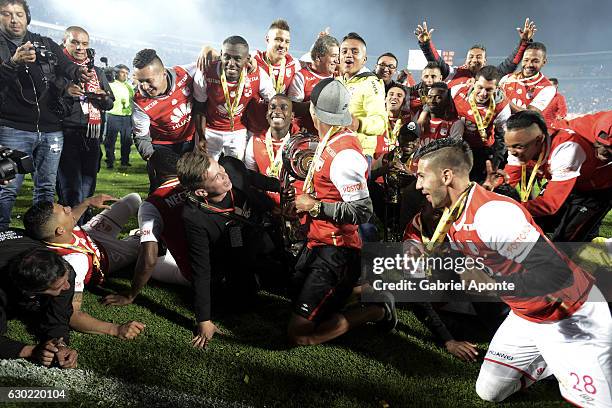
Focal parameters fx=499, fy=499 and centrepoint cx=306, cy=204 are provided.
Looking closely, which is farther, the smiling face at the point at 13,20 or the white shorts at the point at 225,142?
the white shorts at the point at 225,142

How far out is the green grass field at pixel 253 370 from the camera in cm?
280

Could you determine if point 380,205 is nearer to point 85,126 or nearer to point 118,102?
point 85,126

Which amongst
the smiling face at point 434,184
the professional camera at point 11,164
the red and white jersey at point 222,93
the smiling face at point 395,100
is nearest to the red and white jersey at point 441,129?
the smiling face at point 395,100

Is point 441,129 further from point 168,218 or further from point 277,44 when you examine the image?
point 168,218

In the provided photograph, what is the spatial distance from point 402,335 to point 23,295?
251 centimetres

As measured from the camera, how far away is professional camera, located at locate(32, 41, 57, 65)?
462 cm

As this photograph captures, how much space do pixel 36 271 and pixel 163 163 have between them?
2678mm

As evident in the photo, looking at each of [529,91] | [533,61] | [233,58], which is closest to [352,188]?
[233,58]

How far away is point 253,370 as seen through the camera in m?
3.06

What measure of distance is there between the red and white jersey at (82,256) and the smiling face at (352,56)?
2.94m

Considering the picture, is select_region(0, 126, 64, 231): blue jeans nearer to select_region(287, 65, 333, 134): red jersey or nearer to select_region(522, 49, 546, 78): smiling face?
select_region(287, 65, 333, 134): red jersey

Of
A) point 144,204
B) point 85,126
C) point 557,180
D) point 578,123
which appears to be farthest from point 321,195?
point 85,126

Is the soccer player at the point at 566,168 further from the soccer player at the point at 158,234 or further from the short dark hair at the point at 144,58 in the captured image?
the short dark hair at the point at 144,58

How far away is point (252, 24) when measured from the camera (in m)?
39.6
